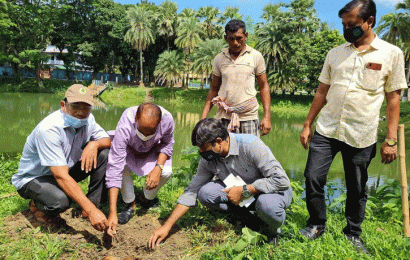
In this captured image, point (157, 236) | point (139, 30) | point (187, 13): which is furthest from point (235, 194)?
point (187, 13)

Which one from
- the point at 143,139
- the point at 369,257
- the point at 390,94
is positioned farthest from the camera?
the point at 143,139

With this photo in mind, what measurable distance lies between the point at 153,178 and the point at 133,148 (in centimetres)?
37

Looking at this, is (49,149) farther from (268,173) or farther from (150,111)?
(268,173)

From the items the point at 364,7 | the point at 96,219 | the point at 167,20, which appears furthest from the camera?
the point at 167,20

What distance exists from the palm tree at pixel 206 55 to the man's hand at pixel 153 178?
2476cm

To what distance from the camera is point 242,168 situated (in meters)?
2.50

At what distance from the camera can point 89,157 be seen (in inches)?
109

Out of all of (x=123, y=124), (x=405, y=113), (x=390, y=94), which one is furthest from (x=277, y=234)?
(x=405, y=113)

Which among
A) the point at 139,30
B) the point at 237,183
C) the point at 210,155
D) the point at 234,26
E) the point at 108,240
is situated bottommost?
the point at 108,240

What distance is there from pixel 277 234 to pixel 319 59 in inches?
878

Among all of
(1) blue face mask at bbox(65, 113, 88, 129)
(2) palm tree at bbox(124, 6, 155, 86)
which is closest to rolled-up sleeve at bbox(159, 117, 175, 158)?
(1) blue face mask at bbox(65, 113, 88, 129)

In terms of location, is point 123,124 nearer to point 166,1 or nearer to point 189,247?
point 189,247

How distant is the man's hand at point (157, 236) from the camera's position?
2406mm

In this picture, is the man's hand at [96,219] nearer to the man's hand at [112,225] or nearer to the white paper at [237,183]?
the man's hand at [112,225]
